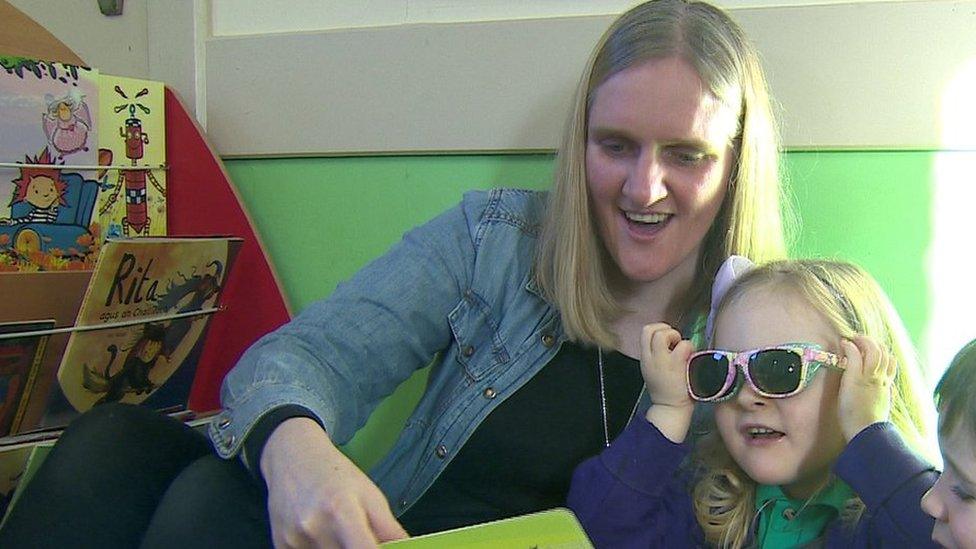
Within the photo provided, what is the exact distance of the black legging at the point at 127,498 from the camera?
0.72 metres

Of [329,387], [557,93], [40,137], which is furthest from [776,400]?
[40,137]

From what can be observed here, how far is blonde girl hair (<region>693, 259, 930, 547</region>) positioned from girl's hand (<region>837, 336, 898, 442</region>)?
3cm

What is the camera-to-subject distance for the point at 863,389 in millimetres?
729

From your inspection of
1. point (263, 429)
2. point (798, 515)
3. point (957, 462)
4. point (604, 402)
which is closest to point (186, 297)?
point (263, 429)

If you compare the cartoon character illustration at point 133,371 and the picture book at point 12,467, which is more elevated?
the cartoon character illustration at point 133,371

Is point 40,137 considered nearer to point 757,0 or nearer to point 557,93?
point 557,93

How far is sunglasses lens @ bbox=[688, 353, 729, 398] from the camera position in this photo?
0.77m

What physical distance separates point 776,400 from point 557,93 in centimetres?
54

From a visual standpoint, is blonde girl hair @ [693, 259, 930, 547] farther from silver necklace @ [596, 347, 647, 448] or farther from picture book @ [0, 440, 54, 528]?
picture book @ [0, 440, 54, 528]

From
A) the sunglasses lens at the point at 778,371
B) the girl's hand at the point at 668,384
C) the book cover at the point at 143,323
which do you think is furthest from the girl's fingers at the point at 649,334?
the book cover at the point at 143,323

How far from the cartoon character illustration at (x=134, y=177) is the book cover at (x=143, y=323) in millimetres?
156

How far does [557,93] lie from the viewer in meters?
1.13

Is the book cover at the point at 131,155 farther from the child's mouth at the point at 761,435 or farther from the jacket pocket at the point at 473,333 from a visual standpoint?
the child's mouth at the point at 761,435

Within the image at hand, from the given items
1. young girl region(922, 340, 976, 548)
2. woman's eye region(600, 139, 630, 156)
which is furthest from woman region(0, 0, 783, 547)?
young girl region(922, 340, 976, 548)
